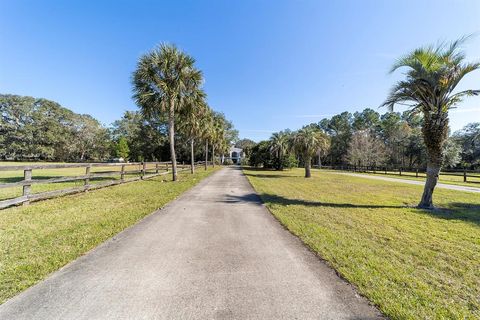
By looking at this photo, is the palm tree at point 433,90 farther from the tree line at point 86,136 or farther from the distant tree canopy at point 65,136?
the distant tree canopy at point 65,136

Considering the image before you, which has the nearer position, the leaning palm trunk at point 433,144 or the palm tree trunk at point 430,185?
the leaning palm trunk at point 433,144

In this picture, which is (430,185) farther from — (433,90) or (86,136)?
(86,136)

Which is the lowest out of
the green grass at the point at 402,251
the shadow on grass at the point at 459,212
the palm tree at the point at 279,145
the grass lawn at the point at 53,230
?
the shadow on grass at the point at 459,212

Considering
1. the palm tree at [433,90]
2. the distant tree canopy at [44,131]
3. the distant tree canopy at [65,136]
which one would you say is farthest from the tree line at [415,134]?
the distant tree canopy at [44,131]

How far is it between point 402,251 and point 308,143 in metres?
18.6

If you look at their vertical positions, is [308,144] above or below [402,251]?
above

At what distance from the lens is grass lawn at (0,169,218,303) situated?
3.05m

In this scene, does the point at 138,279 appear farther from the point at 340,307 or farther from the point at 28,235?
the point at 28,235

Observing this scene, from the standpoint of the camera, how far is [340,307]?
95.0 inches

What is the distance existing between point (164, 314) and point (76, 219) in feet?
15.7

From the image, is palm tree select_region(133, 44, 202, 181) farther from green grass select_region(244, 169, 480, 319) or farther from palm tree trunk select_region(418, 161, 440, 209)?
palm tree trunk select_region(418, 161, 440, 209)

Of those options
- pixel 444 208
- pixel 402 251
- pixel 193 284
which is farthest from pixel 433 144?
pixel 193 284

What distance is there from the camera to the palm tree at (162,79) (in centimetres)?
1435

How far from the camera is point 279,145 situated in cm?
3206
